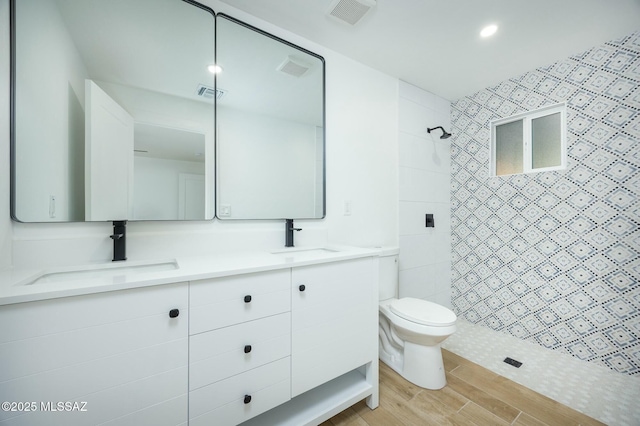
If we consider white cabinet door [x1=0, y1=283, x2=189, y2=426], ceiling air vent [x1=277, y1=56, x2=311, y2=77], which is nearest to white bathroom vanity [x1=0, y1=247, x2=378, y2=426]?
white cabinet door [x1=0, y1=283, x2=189, y2=426]

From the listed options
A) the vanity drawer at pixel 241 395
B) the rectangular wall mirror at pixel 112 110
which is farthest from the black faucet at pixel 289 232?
the vanity drawer at pixel 241 395

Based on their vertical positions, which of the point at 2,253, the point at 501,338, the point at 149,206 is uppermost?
the point at 149,206

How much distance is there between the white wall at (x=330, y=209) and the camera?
1035 millimetres

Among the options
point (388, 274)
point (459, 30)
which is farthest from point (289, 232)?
point (459, 30)

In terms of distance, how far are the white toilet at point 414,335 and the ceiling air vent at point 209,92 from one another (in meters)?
1.51

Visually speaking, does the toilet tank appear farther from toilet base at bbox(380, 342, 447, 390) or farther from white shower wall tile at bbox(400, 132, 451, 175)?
white shower wall tile at bbox(400, 132, 451, 175)

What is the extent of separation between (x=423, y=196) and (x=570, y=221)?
1.09 m

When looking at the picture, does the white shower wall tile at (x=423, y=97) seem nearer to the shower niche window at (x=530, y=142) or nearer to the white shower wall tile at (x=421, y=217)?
the shower niche window at (x=530, y=142)

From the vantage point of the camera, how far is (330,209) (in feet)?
6.21

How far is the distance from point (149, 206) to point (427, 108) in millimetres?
2550

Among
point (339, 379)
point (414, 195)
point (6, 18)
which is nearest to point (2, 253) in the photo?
point (6, 18)

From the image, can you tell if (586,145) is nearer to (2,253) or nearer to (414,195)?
(414,195)

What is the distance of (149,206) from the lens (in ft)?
4.10

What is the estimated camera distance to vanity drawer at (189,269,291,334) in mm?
933
